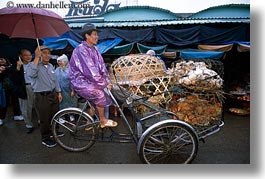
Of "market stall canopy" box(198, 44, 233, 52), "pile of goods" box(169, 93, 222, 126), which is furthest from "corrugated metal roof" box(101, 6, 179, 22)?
"pile of goods" box(169, 93, 222, 126)

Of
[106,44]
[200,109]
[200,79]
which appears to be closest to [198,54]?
[200,79]

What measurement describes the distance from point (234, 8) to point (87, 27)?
152 cm

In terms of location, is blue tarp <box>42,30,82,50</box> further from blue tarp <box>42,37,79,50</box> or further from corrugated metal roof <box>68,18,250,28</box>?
corrugated metal roof <box>68,18,250,28</box>

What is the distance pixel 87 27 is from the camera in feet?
9.02

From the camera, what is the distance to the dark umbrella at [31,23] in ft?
8.77

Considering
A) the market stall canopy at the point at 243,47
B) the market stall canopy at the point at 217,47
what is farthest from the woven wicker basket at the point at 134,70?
the market stall canopy at the point at 243,47

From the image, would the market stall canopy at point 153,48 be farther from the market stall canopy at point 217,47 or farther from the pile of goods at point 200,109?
the pile of goods at point 200,109

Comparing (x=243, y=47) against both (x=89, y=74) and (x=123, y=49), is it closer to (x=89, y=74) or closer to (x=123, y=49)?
(x=123, y=49)

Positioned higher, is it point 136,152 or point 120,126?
point 120,126

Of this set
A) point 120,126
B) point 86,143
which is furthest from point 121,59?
point 86,143

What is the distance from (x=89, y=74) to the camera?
2.74m

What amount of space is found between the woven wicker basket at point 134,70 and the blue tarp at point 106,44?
178 mm

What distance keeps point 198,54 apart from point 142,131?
1.18 metres

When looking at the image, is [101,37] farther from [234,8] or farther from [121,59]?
[234,8]
